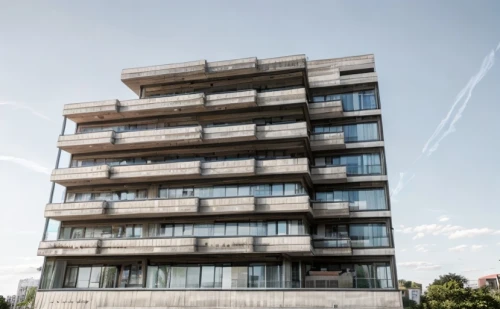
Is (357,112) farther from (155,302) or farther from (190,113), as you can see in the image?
(155,302)

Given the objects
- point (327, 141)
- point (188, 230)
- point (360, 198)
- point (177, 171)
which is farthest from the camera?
point (327, 141)

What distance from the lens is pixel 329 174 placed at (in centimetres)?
3784

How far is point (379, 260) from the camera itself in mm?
35594

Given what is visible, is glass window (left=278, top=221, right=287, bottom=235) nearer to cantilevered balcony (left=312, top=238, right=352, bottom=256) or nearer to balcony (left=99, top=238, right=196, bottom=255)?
cantilevered balcony (left=312, top=238, right=352, bottom=256)

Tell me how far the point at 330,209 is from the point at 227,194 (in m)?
9.05

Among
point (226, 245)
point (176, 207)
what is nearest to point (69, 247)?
point (176, 207)

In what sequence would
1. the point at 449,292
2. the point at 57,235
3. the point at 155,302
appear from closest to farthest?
the point at 155,302
the point at 57,235
the point at 449,292

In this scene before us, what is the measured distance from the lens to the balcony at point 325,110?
40.2 meters

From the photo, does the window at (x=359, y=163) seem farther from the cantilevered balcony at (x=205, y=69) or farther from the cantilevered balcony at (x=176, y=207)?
the cantilevered balcony at (x=205, y=69)

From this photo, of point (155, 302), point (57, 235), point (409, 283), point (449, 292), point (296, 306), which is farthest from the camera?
point (409, 283)

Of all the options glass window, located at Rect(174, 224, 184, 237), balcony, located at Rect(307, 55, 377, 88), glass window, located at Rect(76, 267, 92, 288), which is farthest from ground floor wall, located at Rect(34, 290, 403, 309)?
balcony, located at Rect(307, 55, 377, 88)

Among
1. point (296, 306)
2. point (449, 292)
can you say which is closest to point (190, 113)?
point (296, 306)

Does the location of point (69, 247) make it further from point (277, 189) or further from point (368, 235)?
point (368, 235)

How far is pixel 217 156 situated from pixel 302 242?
11748 millimetres
